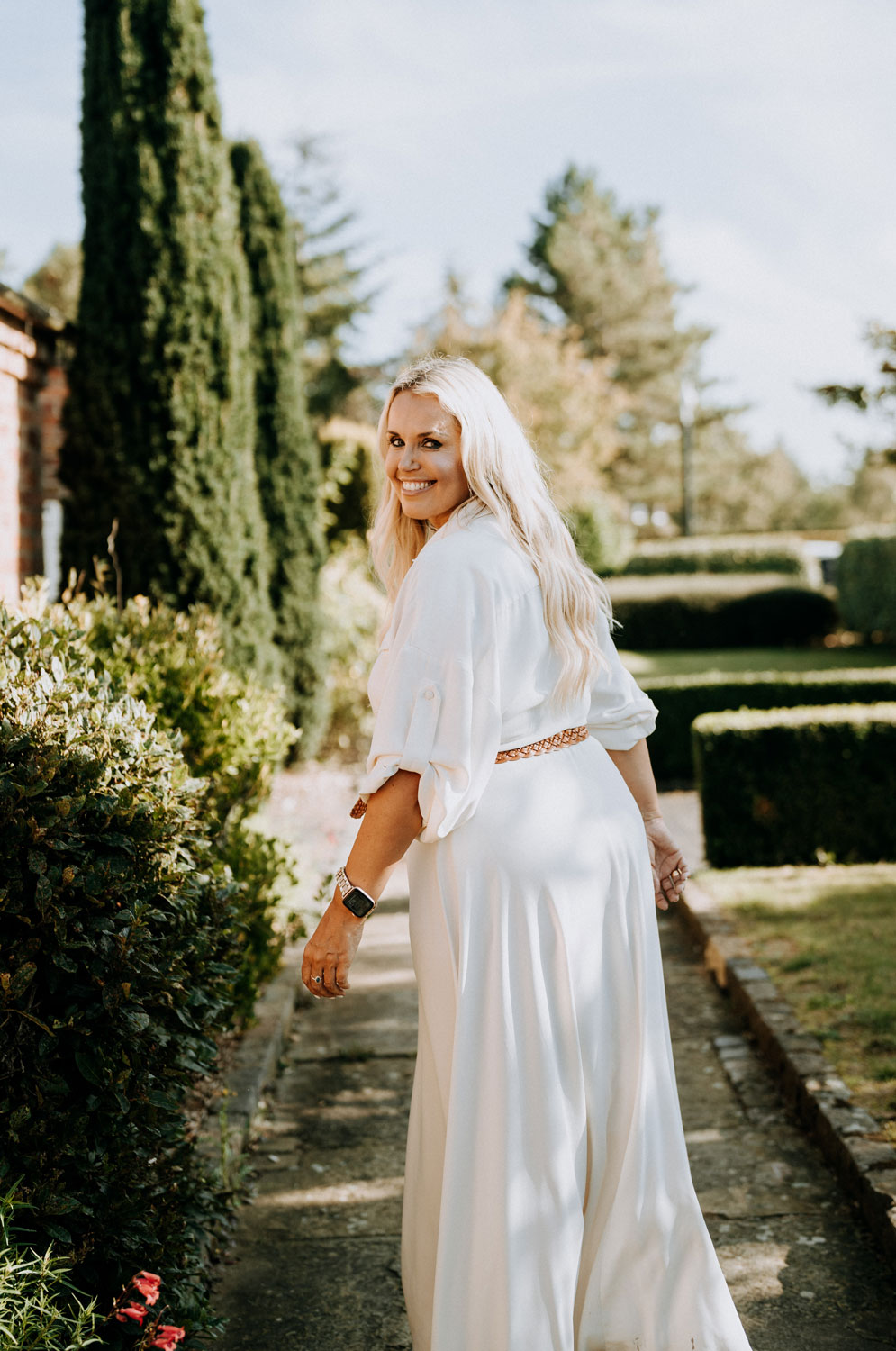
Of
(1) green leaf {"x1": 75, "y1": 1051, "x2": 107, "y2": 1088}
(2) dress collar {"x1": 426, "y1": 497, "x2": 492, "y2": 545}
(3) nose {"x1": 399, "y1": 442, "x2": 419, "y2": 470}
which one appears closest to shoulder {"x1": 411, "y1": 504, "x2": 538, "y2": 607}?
(2) dress collar {"x1": 426, "y1": 497, "x2": 492, "y2": 545}

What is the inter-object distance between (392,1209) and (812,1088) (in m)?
1.44

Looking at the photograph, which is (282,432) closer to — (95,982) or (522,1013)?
(95,982)

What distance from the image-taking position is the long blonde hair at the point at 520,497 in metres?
2.27

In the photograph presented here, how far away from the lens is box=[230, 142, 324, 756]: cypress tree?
10.1 m

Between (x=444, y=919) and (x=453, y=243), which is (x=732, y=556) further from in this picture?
(x=444, y=919)

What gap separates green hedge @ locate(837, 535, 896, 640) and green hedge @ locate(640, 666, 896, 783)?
906 cm

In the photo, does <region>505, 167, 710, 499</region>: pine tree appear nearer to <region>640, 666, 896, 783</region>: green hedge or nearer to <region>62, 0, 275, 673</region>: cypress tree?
<region>640, 666, 896, 783</region>: green hedge

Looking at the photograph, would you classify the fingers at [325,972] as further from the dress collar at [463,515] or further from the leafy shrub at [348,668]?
the leafy shrub at [348,668]

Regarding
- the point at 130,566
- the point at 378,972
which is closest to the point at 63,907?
the point at 378,972

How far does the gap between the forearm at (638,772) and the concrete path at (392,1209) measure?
116 cm

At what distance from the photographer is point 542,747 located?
2.29 metres

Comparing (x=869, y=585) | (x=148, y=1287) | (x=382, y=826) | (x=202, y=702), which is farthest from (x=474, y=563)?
(x=869, y=585)

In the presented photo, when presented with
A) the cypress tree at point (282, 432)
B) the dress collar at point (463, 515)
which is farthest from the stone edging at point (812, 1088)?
the cypress tree at point (282, 432)

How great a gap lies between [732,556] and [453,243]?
2202 cm
